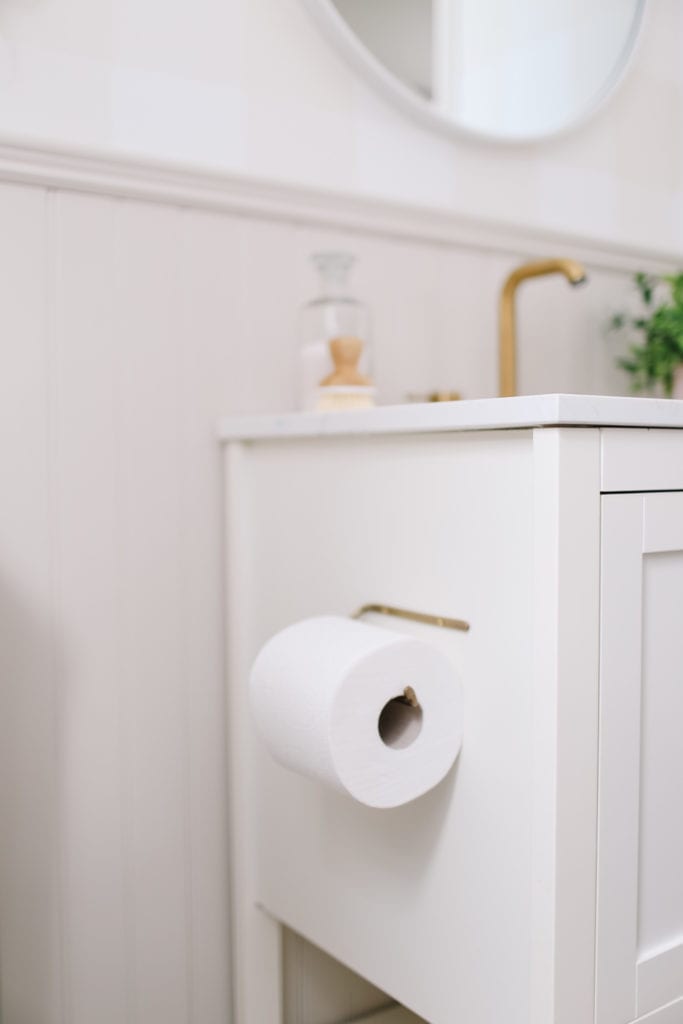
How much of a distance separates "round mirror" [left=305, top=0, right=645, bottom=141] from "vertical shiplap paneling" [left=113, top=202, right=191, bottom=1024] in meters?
0.34

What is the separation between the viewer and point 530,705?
2.27 feet

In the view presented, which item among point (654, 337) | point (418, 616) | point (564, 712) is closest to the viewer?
point (564, 712)

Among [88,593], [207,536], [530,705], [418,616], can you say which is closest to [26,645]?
[88,593]

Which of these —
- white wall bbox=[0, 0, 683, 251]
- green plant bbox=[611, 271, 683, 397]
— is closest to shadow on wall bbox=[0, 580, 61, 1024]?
white wall bbox=[0, 0, 683, 251]

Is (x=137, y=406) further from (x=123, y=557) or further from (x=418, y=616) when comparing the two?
(x=418, y=616)

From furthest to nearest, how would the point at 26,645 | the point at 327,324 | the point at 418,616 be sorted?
1. the point at 327,324
2. the point at 26,645
3. the point at 418,616

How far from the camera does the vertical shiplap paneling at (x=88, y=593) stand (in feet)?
3.23

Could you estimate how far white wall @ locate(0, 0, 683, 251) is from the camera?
0.96m

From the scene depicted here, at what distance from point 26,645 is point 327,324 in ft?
1.55

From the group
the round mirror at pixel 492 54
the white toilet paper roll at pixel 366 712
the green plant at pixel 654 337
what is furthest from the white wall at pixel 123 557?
the green plant at pixel 654 337

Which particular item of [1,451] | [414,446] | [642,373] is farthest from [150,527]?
[642,373]

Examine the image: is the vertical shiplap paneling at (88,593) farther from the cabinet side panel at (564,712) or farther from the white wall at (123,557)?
the cabinet side panel at (564,712)

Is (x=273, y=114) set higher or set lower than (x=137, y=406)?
higher

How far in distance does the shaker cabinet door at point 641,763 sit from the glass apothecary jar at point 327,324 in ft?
1.43
